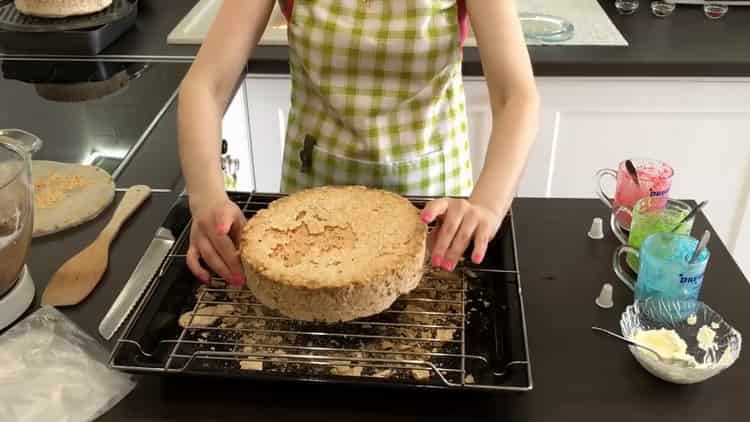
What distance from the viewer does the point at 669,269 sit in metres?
0.82

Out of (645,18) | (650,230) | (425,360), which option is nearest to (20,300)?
(425,360)

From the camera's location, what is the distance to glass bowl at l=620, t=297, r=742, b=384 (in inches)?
28.7

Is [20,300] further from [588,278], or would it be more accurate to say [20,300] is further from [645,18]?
[645,18]

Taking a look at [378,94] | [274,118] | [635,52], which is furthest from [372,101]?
[635,52]

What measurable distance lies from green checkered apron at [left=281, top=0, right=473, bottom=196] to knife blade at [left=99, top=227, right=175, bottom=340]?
299 mm

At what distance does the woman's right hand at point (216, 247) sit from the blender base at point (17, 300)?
204mm

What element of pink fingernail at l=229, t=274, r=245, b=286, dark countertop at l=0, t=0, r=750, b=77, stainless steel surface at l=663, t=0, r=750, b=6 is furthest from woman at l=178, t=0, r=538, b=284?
stainless steel surface at l=663, t=0, r=750, b=6

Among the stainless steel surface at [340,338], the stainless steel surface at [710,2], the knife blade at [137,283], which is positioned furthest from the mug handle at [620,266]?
the stainless steel surface at [710,2]

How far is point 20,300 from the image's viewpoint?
2.73ft

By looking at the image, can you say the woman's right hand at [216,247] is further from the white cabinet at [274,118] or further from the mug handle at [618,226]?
the white cabinet at [274,118]

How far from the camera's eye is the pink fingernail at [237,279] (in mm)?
806

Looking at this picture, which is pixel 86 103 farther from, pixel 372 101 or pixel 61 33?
pixel 372 101

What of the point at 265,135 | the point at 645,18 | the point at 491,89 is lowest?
the point at 265,135

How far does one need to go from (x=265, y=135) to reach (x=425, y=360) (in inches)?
44.5
